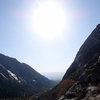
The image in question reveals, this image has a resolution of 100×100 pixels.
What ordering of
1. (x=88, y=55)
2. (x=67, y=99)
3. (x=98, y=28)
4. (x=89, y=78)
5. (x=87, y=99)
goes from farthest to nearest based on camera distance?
(x=98, y=28)
(x=88, y=55)
(x=89, y=78)
(x=67, y=99)
(x=87, y=99)

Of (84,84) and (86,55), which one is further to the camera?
(86,55)

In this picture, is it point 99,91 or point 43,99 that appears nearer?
point 99,91

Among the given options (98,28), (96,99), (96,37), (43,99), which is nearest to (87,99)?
(96,99)

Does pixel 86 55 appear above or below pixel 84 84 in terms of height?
above

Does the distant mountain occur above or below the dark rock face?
below

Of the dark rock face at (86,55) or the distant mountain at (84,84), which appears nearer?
the distant mountain at (84,84)

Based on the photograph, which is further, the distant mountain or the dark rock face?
the dark rock face

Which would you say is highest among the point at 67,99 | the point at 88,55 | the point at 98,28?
the point at 98,28

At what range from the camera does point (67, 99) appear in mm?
41438

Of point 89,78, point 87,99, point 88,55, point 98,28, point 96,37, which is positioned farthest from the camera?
point 98,28

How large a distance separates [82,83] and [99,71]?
6.43m

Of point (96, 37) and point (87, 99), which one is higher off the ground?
point (96, 37)

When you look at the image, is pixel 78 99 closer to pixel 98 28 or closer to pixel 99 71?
pixel 99 71

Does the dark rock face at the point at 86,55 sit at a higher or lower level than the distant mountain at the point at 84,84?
higher
